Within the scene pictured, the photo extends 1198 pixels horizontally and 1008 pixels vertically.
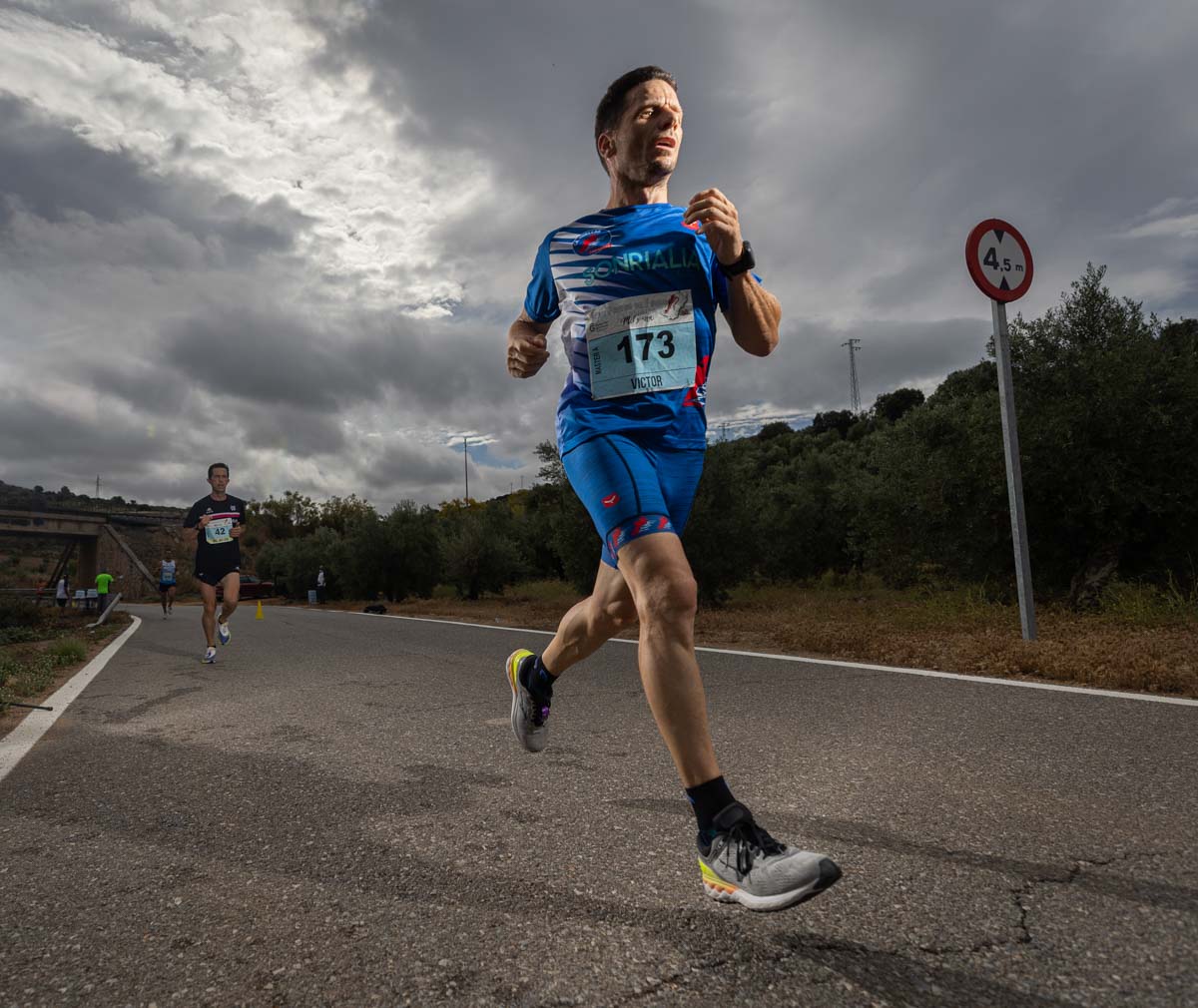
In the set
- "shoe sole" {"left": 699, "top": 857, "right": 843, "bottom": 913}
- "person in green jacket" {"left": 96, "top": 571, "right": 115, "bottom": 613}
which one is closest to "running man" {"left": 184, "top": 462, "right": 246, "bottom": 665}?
"shoe sole" {"left": 699, "top": 857, "right": 843, "bottom": 913}

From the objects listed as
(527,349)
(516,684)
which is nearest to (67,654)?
(516,684)

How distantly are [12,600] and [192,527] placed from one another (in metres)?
10.5

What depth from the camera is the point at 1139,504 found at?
29.0 feet

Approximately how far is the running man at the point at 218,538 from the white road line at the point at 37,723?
1.46m

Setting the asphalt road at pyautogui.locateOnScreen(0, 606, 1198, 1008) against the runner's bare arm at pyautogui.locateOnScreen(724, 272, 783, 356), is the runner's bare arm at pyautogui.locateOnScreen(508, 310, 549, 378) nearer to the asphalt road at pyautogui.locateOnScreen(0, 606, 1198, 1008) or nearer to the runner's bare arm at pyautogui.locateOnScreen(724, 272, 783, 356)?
the runner's bare arm at pyautogui.locateOnScreen(724, 272, 783, 356)

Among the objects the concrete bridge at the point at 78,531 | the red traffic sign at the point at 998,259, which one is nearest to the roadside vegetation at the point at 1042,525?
the red traffic sign at the point at 998,259

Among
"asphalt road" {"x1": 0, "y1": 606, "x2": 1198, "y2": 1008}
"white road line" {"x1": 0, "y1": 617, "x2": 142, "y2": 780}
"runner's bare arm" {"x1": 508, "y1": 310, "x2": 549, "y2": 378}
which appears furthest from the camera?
"white road line" {"x1": 0, "y1": 617, "x2": 142, "y2": 780}

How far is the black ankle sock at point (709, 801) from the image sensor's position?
2.10m

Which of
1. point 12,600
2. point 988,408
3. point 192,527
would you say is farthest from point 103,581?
point 988,408

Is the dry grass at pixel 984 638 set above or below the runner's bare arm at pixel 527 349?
below

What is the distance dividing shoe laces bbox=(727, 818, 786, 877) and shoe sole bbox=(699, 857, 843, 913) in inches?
2.2

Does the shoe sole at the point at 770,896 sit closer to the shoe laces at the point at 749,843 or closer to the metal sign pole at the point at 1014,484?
the shoe laces at the point at 749,843

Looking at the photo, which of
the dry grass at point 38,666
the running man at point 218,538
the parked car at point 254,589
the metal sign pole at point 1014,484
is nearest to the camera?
the dry grass at point 38,666

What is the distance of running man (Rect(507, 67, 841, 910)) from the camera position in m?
2.24
